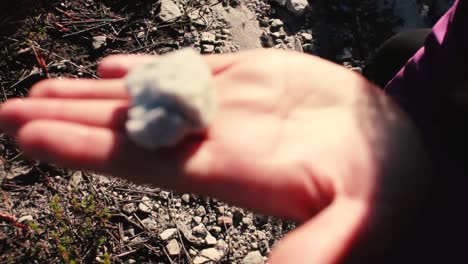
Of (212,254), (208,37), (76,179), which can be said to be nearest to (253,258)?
(212,254)

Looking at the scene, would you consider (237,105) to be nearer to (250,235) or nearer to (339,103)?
(339,103)

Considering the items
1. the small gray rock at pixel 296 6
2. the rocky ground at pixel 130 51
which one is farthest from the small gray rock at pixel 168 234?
the small gray rock at pixel 296 6

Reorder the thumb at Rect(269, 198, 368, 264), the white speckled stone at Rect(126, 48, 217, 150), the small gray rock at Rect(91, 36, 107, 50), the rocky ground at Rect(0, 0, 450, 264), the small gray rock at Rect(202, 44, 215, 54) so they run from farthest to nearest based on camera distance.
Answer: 1. the small gray rock at Rect(202, 44, 215, 54)
2. the small gray rock at Rect(91, 36, 107, 50)
3. the rocky ground at Rect(0, 0, 450, 264)
4. the white speckled stone at Rect(126, 48, 217, 150)
5. the thumb at Rect(269, 198, 368, 264)

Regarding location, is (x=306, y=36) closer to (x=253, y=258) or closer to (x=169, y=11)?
(x=169, y=11)

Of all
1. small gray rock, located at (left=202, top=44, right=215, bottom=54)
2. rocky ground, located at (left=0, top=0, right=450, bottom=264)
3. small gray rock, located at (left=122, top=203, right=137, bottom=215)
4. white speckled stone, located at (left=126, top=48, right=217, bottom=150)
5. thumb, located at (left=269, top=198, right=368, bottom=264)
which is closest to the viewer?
thumb, located at (left=269, top=198, right=368, bottom=264)

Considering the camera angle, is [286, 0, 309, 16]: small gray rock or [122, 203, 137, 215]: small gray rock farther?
[286, 0, 309, 16]: small gray rock

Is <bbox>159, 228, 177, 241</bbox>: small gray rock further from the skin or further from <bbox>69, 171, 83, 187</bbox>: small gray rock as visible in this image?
the skin

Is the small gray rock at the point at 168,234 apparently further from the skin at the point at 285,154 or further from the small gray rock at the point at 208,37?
the small gray rock at the point at 208,37

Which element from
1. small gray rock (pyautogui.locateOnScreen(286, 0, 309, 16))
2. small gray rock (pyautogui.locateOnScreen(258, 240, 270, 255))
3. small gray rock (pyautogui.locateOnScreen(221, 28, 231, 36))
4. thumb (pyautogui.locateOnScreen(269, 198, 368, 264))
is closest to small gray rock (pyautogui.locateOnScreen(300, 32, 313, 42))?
small gray rock (pyautogui.locateOnScreen(286, 0, 309, 16))

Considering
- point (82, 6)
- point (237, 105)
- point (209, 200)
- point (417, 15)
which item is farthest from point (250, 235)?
point (417, 15)
